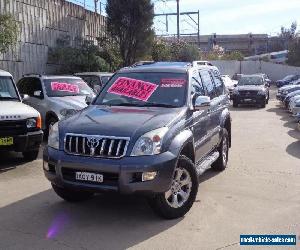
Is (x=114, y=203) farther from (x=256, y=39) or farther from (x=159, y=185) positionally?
(x=256, y=39)

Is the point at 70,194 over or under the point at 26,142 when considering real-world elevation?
under

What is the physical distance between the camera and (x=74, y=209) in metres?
6.05

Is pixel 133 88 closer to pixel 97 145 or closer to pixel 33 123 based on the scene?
pixel 97 145

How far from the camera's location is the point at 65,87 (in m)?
12.1

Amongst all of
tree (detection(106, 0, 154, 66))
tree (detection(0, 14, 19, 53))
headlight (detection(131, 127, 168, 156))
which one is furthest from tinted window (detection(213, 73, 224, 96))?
tree (detection(106, 0, 154, 66))

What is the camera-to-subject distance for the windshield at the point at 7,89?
Result: 9.43 m

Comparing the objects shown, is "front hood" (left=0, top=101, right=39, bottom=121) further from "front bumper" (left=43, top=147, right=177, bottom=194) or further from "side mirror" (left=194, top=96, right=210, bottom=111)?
"side mirror" (left=194, top=96, right=210, bottom=111)

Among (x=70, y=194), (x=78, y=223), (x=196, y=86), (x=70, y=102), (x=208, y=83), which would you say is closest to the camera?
(x=78, y=223)

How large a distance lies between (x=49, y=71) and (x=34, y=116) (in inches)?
446

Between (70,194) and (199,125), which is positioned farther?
(199,125)

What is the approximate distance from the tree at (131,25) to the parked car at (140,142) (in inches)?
634

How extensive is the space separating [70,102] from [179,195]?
6193 millimetres

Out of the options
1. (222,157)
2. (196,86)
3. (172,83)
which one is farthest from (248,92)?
(172,83)

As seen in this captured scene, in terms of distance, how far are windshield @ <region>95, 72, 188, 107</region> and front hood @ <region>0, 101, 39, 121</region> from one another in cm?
221
